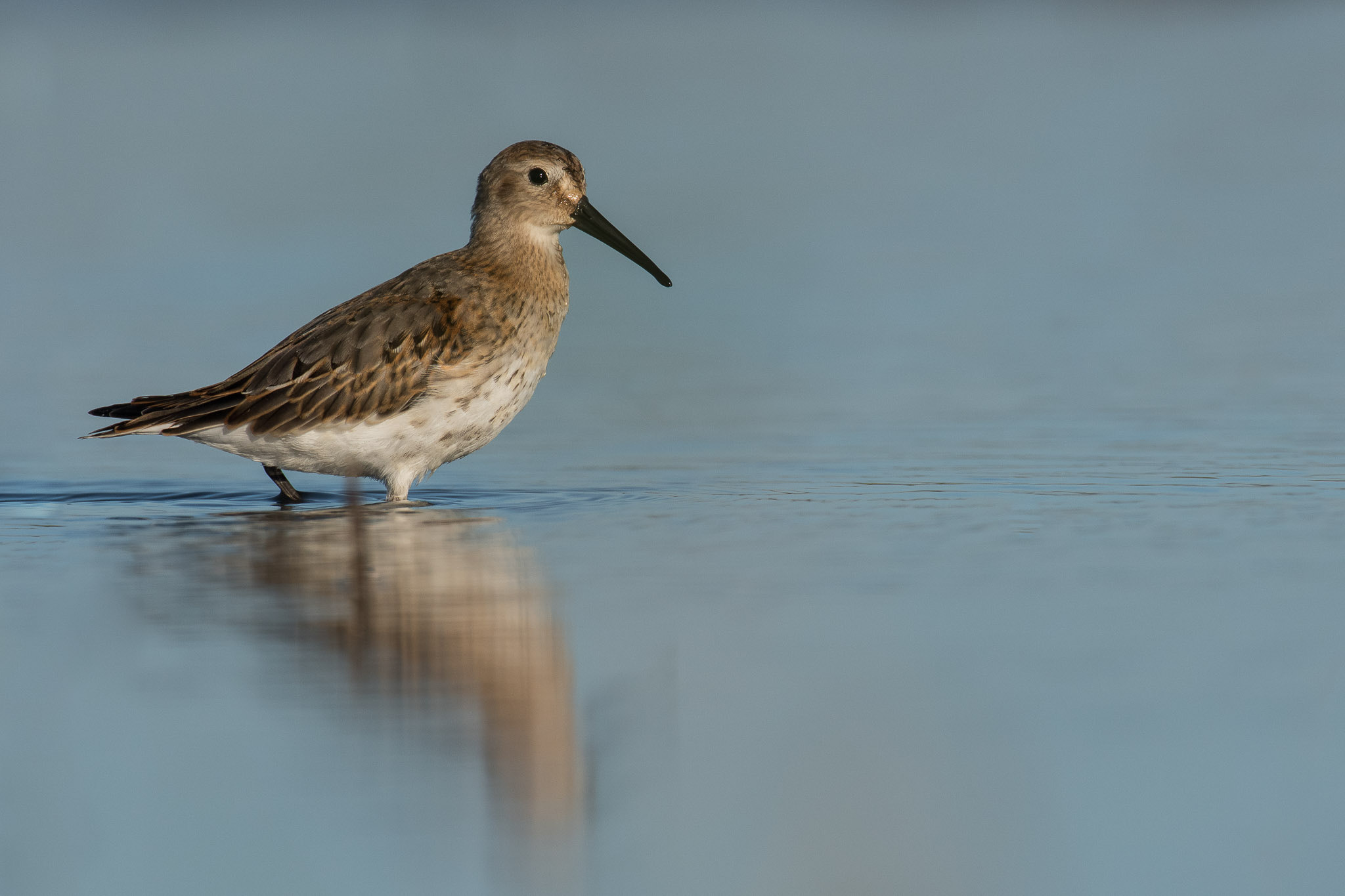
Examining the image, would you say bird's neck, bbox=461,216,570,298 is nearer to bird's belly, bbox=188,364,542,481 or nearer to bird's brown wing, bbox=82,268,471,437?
bird's brown wing, bbox=82,268,471,437

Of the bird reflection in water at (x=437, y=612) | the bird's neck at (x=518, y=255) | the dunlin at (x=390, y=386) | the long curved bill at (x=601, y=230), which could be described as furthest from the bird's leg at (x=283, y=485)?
the long curved bill at (x=601, y=230)

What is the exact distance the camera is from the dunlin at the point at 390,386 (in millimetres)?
8031

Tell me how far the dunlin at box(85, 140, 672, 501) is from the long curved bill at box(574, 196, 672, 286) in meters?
0.53

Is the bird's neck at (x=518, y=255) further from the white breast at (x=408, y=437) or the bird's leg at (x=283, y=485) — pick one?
the bird's leg at (x=283, y=485)

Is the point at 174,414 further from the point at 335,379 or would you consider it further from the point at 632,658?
the point at 632,658

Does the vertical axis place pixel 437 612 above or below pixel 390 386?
below

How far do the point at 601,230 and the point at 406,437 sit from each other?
1742mm

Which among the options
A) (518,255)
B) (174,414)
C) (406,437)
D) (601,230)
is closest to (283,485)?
(174,414)

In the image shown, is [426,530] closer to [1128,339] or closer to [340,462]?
[340,462]

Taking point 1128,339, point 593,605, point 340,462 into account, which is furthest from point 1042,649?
point 1128,339

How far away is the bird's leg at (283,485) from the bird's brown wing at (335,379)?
40 cm

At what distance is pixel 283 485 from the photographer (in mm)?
8477

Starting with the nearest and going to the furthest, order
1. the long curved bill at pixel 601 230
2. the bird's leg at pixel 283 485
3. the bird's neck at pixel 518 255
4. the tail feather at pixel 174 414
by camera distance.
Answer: the tail feather at pixel 174 414, the bird's leg at pixel 283 485, the bird's neck at pixel 518 255, the long curved bill at pixel 601 230

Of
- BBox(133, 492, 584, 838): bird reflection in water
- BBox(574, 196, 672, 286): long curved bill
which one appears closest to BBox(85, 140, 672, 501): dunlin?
BBox(133, 492, 584, 838): bird reflection in water
